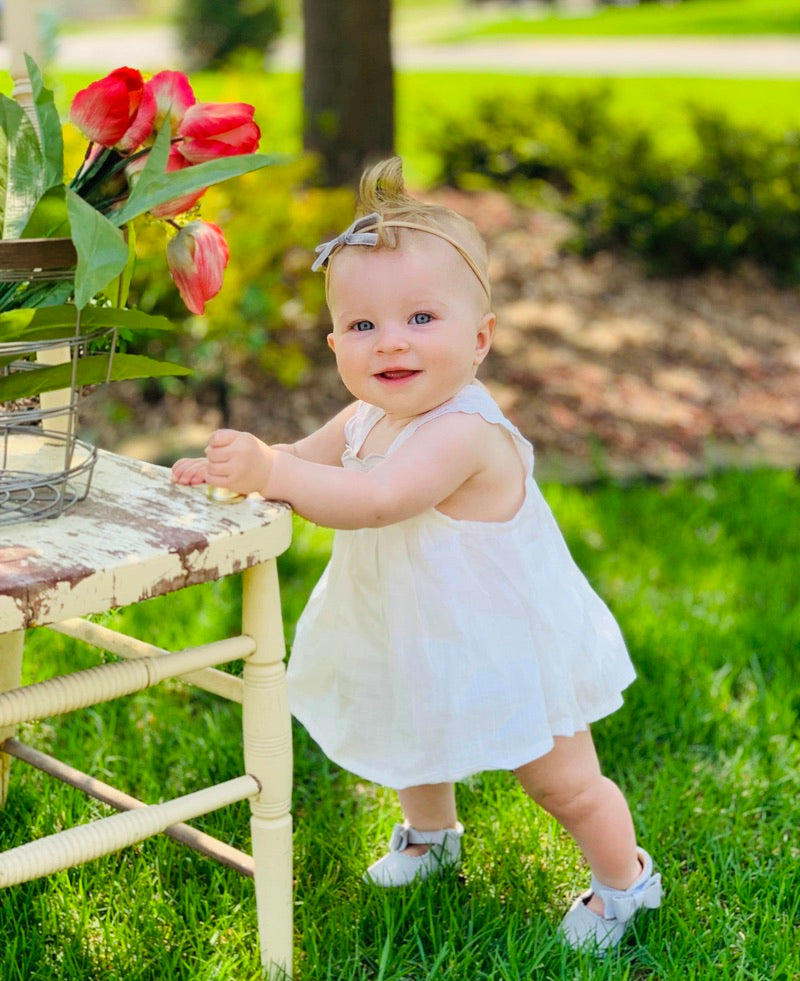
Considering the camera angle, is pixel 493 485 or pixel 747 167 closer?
pixel 493 485

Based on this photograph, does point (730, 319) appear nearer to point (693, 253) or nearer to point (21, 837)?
point (693, 253)

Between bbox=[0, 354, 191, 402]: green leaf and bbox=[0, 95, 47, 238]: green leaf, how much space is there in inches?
5.5

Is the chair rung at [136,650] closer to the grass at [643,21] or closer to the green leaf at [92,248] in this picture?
the green leaf at [92,248]

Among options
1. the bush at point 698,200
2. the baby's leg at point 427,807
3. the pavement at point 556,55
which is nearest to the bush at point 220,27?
the pavement at point 556,55

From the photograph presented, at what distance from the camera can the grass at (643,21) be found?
65.4ft

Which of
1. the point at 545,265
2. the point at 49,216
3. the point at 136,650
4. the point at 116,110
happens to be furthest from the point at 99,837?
the point at 545,265

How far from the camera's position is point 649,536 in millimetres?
3027

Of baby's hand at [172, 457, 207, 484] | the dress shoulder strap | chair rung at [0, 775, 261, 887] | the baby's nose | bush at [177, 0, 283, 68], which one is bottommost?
bush at [177, 0, 283, 68]

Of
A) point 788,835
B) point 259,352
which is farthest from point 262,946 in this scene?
point 259,352

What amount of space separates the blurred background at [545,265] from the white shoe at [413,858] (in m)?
1.26

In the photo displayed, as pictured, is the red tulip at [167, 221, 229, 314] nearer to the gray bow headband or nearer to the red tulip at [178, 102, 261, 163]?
the red tulip at [178, 102, 261, 163]

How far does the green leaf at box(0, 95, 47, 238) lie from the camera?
4.16 ft

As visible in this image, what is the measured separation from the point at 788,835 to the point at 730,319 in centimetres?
304

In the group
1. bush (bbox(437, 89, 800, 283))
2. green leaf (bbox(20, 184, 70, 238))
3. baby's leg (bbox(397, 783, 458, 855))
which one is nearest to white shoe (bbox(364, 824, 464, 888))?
baby's leg (bbox(397, 783, 458, 855))
